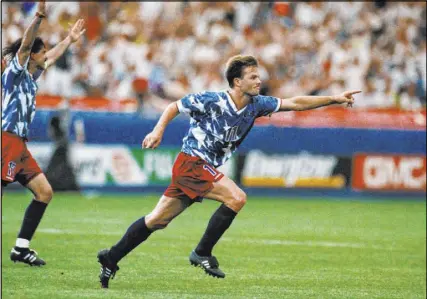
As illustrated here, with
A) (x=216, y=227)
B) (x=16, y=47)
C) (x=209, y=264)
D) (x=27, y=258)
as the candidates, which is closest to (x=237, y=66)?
(x=216, y=227)

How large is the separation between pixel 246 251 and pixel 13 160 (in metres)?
3.20

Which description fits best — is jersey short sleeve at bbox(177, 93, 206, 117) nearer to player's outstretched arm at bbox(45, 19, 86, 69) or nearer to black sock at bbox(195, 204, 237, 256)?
black sock at bbox(195, 204, 237, 256)

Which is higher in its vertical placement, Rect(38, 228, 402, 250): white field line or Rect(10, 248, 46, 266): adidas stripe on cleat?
Rect(10, 248, 46, 266): adidas stripe on cleat

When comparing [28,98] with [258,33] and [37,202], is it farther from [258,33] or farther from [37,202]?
[258,33]

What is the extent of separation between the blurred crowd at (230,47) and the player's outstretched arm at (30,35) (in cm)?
937

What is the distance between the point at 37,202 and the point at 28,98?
3.47ft

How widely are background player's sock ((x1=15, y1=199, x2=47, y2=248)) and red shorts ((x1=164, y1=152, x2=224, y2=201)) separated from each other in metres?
2.01

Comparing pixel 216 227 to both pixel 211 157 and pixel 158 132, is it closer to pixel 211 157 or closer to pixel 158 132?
pixel 211 157

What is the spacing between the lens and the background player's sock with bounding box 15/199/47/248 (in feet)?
34.1

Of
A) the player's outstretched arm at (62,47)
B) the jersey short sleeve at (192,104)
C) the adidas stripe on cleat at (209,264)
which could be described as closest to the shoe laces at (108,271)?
the adidas stripe on cleat at (209,264)

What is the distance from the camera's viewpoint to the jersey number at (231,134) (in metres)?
9.23

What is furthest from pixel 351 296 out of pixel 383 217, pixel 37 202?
pixel 383 217

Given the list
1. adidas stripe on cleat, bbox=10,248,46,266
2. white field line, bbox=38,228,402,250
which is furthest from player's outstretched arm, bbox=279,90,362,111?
white field line, bbox=38,228,402,250

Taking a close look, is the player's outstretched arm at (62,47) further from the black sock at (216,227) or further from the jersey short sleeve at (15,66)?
the black sock at (216,227)
